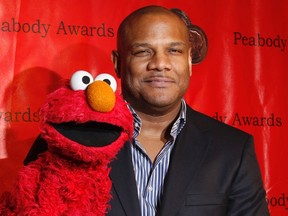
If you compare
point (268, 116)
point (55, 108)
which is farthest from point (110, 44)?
point (55, 108)

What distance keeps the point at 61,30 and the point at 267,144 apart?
0.86 metres

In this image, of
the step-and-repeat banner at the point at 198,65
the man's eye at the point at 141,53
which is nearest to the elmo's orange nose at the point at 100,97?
the man's eye at the point at 141,53

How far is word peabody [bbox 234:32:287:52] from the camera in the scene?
6.00ft

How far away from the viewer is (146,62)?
1315 millimetres

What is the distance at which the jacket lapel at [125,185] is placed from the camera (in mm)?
1175

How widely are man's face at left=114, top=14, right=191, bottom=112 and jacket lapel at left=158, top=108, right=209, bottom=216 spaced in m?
0.10

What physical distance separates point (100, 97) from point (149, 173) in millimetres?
439

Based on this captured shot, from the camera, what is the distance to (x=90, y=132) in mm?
919

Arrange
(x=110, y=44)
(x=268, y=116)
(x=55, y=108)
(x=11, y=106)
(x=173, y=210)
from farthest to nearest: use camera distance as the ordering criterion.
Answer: (x=268, y=116) → (x=110, y=44) → (x=11, y=106) → (x=173, y=210) → (x=55, y=108)

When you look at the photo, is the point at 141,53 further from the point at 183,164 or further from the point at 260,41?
the point at 260,41

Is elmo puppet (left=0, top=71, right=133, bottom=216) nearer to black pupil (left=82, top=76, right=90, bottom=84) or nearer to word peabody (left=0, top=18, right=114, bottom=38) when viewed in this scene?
black pupil (left=82, top=76, right=90, bottom=84)

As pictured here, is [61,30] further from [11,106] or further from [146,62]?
[146,62]

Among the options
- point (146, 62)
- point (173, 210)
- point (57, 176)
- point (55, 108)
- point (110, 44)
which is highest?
point (110, 44)

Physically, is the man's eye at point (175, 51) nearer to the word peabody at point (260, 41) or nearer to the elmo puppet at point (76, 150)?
the elmo puppet at point (76, 150)
